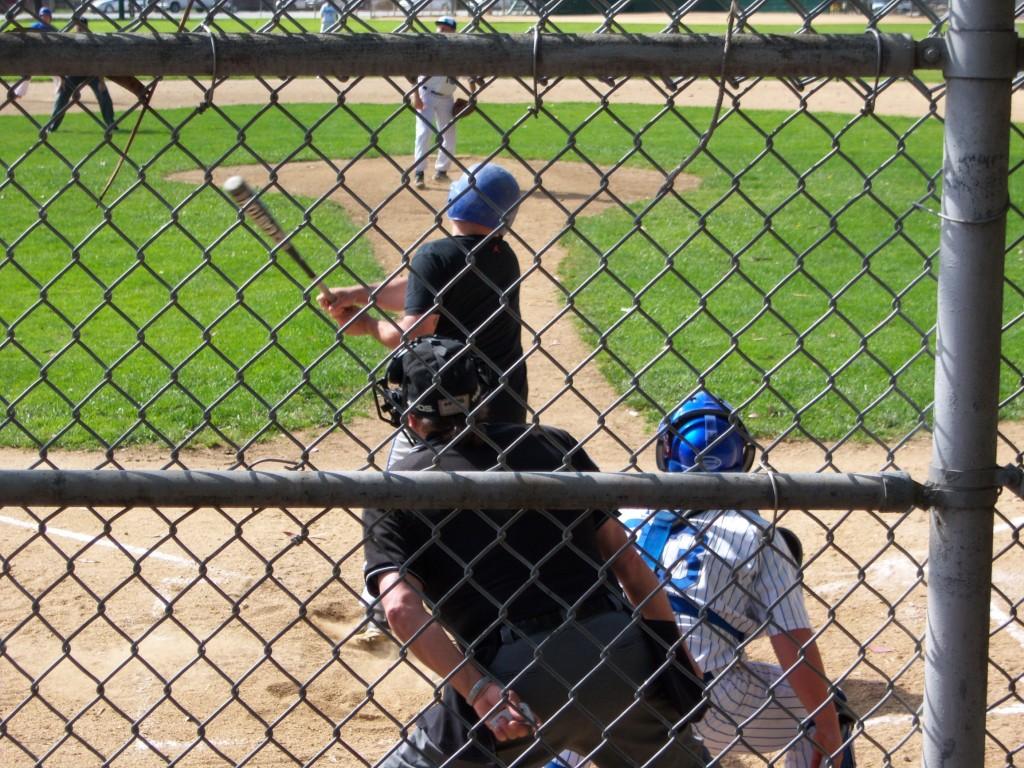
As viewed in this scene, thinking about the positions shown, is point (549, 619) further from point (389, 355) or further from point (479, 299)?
point (479, 299)

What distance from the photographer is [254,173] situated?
15.8 m

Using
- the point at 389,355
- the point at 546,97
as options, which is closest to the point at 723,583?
the point at 389,355

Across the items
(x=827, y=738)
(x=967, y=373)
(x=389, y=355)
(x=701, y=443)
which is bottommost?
(x=827, y=738)

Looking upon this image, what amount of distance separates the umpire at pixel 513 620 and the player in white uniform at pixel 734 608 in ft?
0.77

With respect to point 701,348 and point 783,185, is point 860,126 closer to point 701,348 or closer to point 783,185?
point 783,185

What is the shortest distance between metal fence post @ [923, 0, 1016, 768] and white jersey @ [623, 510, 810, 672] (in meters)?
0.95

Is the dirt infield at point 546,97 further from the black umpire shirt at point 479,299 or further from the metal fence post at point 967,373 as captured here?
the metal fence post at point 967,373

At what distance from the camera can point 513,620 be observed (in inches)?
123

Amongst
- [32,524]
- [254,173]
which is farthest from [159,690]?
[254,173]

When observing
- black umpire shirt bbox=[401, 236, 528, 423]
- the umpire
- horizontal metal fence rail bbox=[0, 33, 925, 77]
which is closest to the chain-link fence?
horizontal metal fence rail bbox=[0, 33, 925, 77]

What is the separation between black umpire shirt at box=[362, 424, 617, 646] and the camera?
10.1 feet

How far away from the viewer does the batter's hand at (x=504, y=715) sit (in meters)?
2.94

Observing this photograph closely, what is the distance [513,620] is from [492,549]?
0.61 ft

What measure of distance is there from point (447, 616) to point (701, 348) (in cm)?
603
